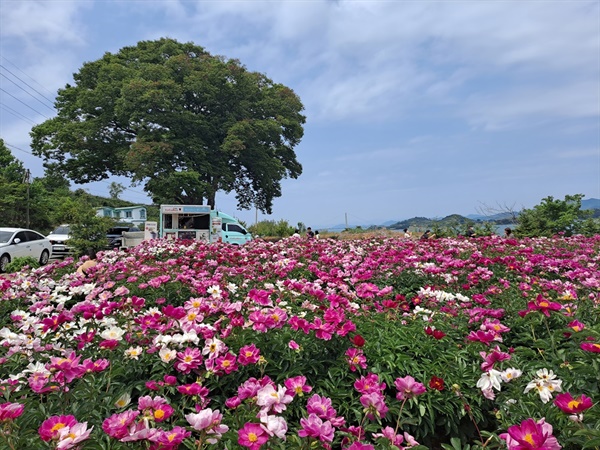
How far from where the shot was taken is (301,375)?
6.59ft

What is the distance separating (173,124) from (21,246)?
37.3 ft

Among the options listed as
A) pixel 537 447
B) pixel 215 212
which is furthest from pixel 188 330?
pixel 215 212

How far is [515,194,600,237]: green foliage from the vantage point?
15147mm

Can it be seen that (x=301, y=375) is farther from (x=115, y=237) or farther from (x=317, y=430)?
(x=115, y=237)

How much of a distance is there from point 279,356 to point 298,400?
34 cm

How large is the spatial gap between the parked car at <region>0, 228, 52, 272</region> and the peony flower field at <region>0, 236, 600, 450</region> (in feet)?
35.7

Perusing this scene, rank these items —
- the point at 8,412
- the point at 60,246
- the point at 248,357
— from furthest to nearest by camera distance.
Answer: the point at 60,246, the point at 248,357, the point at 8,412

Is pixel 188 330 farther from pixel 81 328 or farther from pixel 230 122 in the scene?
pixel 230 122

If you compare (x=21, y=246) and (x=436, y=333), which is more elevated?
(x=436, y=333)

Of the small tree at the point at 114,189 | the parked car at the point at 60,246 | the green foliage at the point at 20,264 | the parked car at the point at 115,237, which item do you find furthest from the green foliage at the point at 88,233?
the small tree at the point at 114,189

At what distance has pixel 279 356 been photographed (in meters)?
2.34

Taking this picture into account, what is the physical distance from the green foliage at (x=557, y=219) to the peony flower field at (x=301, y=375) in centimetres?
1316

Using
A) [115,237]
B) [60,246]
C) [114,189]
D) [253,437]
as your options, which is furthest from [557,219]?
[114,189]

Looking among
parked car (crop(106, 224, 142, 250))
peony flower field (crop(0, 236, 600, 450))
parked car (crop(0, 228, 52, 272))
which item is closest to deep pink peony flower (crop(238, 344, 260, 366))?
peony flower field (crop(0, 236, 600, 450))
